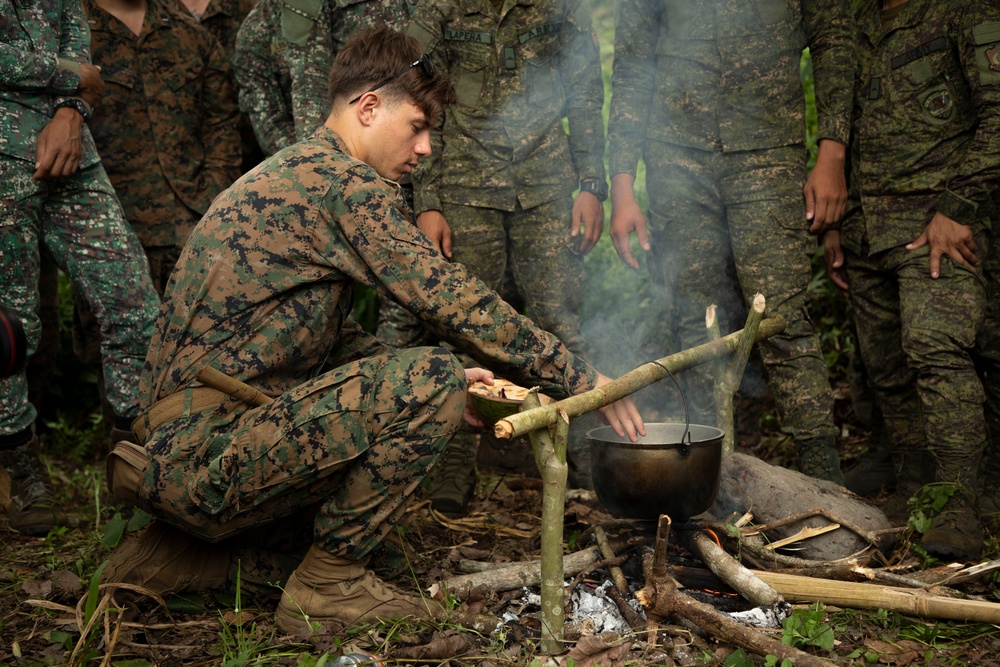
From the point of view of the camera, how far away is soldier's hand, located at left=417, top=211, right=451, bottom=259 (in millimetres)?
4891

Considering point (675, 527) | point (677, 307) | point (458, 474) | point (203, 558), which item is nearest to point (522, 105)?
point (677, 307)

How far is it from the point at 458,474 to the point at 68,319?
14.3 ft

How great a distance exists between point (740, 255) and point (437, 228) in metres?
1.59

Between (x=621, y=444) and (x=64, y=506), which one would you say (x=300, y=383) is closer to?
(x=621, y=444)

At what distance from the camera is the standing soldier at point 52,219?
4.47 m

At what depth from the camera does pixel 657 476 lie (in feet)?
11.3

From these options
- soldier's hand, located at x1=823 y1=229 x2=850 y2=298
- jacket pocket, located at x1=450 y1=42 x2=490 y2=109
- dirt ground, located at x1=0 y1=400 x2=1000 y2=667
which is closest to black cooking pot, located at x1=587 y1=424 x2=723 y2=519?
dirt ground, located at x1=0 y1=400 x2=1000 y2=667

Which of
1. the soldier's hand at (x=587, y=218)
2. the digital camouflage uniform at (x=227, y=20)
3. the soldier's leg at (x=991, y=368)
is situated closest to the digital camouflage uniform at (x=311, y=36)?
the digital camouflage uniform at (x=227, y=20)

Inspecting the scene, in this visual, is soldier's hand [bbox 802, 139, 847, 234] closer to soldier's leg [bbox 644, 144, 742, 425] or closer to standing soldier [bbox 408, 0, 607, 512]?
soldier's leg [bbox 644, 144, 742, 425]

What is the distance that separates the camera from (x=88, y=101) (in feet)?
15.6

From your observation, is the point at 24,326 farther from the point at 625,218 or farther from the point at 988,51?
the point at 988,51

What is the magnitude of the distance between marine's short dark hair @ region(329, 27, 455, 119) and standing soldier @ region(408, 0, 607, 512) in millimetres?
1423

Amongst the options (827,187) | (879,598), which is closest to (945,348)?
(827,187)

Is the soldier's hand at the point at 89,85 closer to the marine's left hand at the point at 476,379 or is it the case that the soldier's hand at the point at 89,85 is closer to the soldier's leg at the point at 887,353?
the marine's left hand at the point at 476,379
